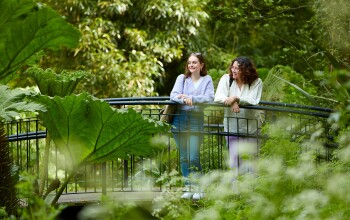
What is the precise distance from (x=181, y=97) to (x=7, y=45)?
113 inches

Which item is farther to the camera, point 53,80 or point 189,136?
point 189,136

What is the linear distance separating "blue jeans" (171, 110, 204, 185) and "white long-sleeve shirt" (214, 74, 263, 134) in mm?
248

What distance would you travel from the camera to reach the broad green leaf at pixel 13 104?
12.0 feet

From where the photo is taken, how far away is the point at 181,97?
6.44m

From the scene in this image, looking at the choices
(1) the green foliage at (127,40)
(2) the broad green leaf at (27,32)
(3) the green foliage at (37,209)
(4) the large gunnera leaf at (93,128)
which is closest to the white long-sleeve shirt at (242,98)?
(4) the large gunnera leaf at (93,128)

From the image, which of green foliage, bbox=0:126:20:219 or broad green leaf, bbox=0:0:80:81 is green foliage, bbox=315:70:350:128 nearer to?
broad green leaf, bbox=0:0:80:81

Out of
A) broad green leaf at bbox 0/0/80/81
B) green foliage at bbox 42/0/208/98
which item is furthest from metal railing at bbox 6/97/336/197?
green foliage at bbox 42/0/208/98

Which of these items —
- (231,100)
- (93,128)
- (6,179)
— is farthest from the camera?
(231,100)

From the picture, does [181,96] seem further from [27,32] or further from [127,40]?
[127,40]

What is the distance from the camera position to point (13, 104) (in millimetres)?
3771

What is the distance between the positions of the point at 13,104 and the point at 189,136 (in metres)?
2.87

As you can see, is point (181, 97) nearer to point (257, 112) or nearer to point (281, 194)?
point (257, 112)

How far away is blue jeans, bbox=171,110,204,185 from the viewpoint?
254 inches

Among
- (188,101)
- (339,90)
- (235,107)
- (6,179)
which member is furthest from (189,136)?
(339,90)
